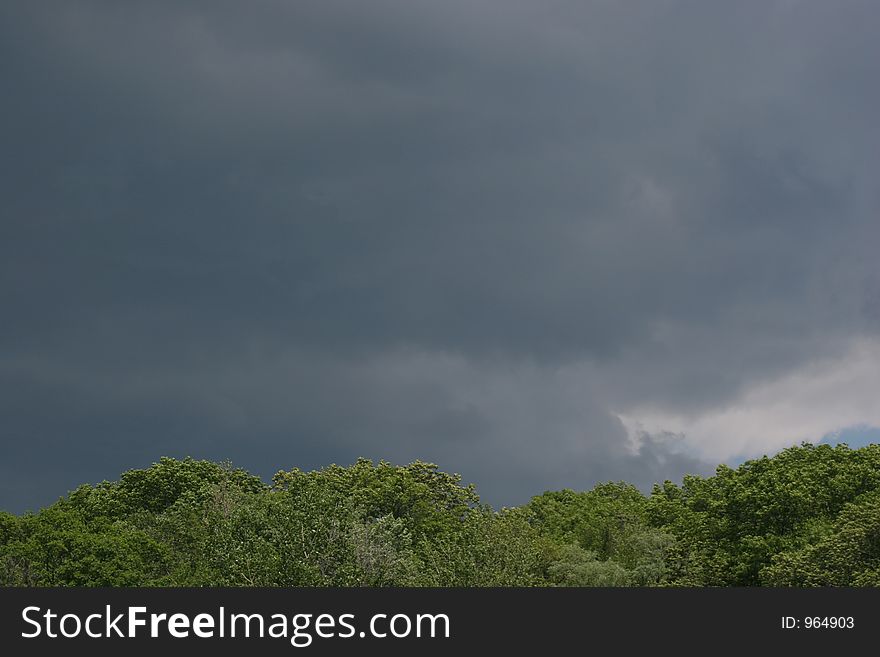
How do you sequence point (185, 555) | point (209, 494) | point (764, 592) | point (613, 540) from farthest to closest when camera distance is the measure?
point (613, 540) < point (209, 494) < point (185, 555) < point (764, 592)

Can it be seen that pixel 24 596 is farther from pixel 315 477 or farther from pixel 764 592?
pixel 315 477

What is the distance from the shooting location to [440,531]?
90.7m

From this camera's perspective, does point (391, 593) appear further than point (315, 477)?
No

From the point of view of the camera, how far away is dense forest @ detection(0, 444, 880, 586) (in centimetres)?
5978

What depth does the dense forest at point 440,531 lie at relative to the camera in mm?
59781

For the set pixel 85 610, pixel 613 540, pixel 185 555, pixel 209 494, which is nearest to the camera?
pixel 85 610

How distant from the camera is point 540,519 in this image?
10906cm

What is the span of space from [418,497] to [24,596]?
64.8m

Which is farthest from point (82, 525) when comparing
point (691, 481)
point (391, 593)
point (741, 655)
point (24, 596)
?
point (691, 481)

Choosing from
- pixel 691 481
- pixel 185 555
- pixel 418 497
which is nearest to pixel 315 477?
pixel 418 497

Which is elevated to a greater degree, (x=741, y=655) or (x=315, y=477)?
(x=315, y=477)

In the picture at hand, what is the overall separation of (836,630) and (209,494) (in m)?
62.9

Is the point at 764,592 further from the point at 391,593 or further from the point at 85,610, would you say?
the point at 85,610

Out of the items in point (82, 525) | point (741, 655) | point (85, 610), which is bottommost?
point (741, 655)
